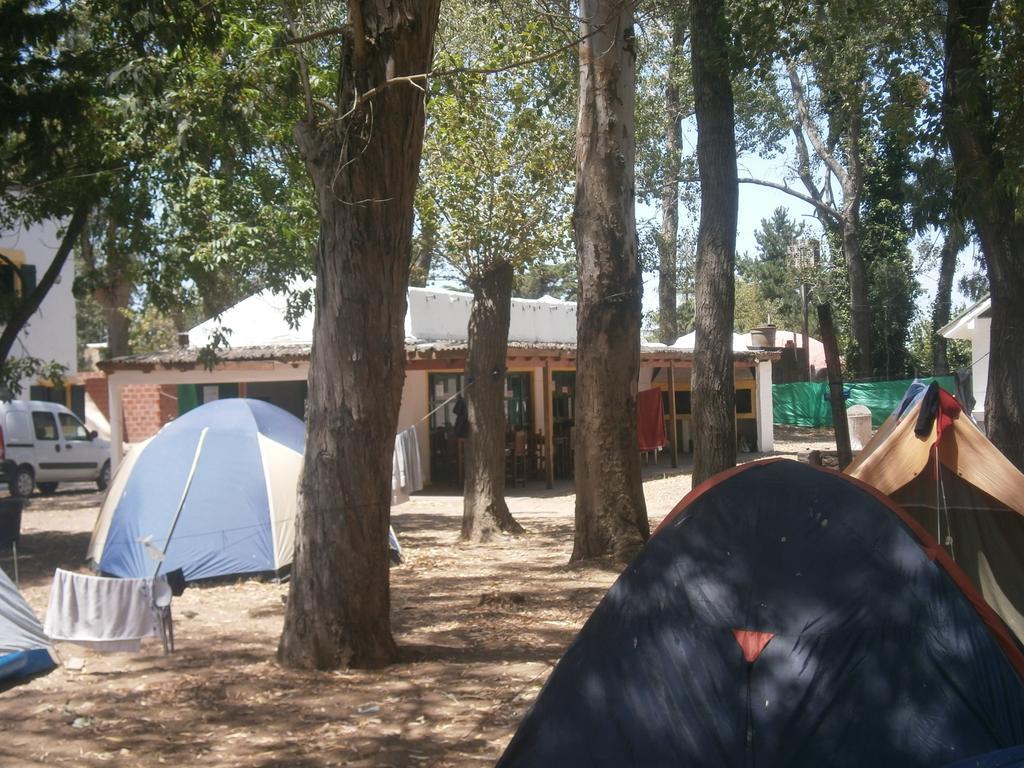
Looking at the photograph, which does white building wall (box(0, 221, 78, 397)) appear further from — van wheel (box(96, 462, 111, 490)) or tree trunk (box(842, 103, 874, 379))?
tree trunk (box(842, 103, 874, 379))

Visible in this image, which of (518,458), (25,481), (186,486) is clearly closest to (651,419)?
(518,458)

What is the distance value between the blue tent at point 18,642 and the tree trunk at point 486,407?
6.54 meters

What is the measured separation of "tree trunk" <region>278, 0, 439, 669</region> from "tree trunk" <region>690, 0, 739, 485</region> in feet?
17.3

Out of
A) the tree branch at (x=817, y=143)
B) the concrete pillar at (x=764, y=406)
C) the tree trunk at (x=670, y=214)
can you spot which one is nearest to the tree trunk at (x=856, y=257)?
the tree branch at (x=817, y=143)

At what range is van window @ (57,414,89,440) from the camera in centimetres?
2158

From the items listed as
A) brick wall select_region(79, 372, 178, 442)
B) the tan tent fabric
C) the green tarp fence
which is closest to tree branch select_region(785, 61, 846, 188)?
the green tarp fence

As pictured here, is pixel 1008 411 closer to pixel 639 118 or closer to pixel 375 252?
pixel 375 252

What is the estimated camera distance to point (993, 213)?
10875 millimetres

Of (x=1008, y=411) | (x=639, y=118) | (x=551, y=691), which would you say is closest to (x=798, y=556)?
(x=551, y=691)

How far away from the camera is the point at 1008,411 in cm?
1093

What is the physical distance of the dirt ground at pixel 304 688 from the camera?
5.73 metres

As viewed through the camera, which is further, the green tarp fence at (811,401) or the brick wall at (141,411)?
the green tarp fence at (811,401)

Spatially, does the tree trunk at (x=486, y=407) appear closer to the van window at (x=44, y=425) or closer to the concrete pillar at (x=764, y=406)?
the van window at (x=44, y=425)

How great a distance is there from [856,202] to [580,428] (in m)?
24.5
